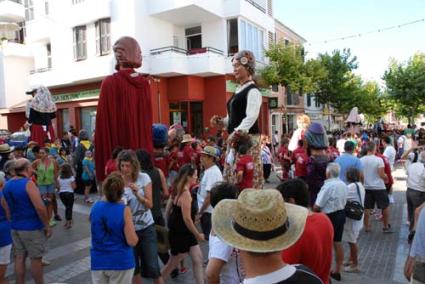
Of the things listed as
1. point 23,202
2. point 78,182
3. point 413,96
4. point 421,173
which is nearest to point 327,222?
point 23,202

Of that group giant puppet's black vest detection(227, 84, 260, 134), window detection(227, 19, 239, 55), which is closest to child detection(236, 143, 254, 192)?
giant puppet's black vest detection(227, 84, 260, 134)

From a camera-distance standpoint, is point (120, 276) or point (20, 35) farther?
point (20, 35)

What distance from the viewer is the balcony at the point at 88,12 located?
1988 cm

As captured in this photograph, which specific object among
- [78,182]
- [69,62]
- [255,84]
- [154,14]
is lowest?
[78,182]

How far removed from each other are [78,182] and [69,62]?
12120 millimetres

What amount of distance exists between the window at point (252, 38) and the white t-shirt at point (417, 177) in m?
15.5

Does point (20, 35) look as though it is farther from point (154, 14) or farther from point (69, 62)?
point (154, 14)

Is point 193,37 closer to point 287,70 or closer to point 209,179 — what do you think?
point 287,70

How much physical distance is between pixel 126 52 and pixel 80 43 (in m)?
19.2

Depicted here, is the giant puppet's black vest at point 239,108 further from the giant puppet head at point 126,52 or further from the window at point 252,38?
the window at point 252,38

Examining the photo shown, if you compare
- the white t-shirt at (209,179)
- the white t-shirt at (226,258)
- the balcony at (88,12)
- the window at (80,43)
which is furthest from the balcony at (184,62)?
the white t-shirt at (226,258)

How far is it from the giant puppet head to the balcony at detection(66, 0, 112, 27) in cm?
1695

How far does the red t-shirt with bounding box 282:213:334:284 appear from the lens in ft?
9.44

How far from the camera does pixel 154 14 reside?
19.9 m
